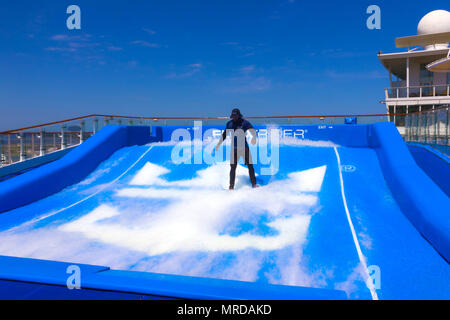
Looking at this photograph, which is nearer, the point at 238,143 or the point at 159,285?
the point at 159,285

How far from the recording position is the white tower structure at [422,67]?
26422mm

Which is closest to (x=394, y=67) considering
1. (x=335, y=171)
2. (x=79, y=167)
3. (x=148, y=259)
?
(x=335, y=171)

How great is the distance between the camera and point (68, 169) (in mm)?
8789

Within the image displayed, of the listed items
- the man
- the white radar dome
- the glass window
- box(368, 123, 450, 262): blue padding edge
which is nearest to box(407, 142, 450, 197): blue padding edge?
box(368, 123, 450, 262): blue padding edge

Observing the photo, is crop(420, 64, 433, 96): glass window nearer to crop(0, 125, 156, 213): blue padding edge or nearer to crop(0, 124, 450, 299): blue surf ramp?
crop(0, 124, 450, 299): blue surf ramp

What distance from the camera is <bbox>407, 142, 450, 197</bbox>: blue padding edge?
8.34 m

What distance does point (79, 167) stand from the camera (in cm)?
923

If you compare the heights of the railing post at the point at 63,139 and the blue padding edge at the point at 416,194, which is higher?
the railing post at the point at 63,139

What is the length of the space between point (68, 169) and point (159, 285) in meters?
7.18

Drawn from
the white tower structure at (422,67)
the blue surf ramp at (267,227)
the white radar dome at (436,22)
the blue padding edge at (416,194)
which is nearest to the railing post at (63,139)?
the blue surf ramp at (267,227)

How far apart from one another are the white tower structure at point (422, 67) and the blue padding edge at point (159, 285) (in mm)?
27541

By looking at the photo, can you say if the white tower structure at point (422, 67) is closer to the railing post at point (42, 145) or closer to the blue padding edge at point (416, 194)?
the blue padding edge at point (416, 194)

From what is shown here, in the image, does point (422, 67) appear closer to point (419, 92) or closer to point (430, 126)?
point (419, 92)

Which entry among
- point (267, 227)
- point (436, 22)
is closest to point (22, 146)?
point (267, 227)
